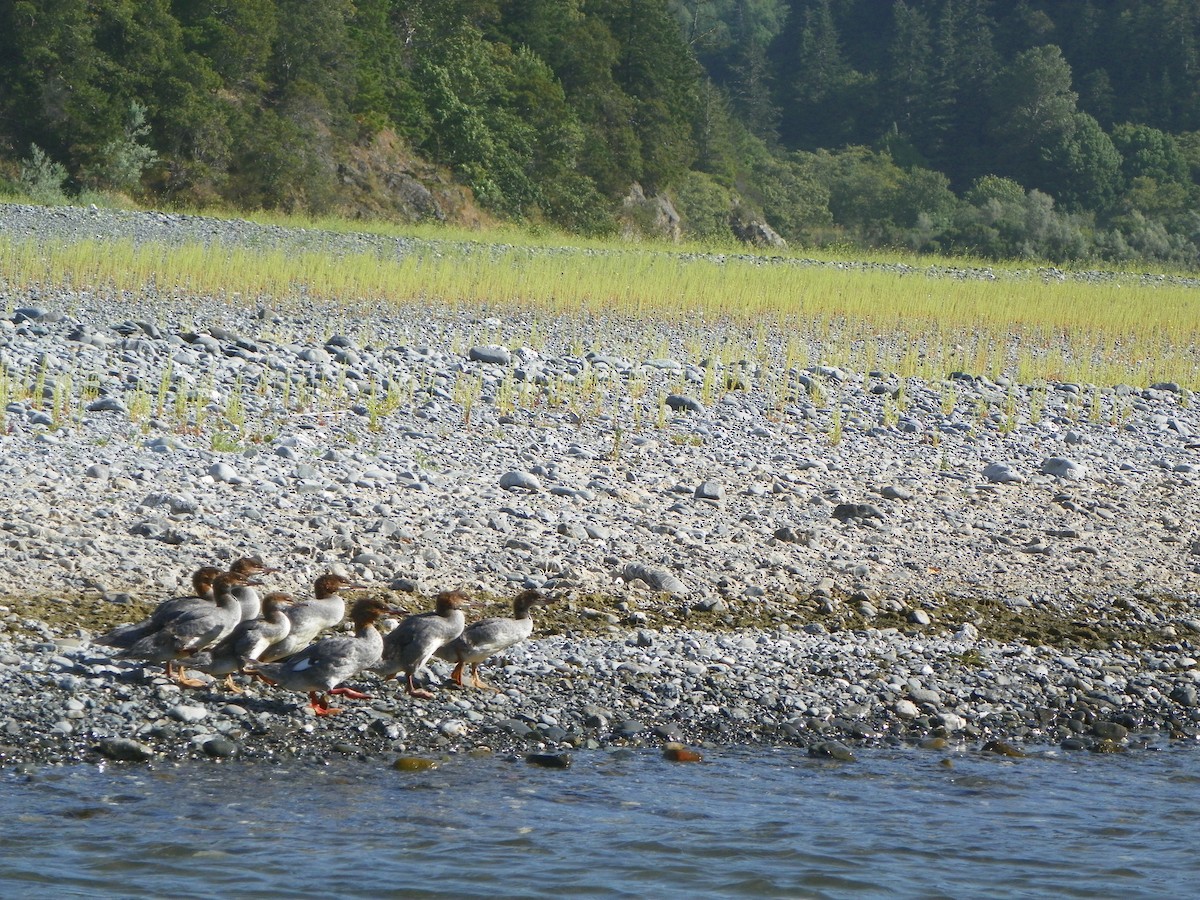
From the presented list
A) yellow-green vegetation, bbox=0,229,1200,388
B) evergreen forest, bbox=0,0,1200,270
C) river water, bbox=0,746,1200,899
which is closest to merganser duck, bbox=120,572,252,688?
river water, bbox=0,746,1200,899

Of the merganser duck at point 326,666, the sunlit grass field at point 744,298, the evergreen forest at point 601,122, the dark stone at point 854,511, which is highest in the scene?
the evergreen forest at point 601,122

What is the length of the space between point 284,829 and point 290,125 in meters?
35.8

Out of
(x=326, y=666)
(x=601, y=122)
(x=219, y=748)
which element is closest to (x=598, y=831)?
(x=326, y=666)

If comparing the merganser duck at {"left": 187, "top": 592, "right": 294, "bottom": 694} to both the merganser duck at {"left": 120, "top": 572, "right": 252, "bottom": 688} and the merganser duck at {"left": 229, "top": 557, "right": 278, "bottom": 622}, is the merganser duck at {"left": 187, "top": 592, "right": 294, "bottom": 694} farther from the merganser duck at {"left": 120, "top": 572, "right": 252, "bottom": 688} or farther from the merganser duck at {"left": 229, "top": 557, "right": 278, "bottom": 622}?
the merganser duck at {"left": 229, "top": 557, "right": 278, "bottom": 622}

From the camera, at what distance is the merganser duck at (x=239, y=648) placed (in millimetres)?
6160

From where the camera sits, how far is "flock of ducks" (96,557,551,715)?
612cm

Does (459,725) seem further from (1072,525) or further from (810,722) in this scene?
(1072,525)

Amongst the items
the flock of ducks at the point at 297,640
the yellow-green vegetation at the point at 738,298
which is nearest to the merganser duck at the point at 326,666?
the flock of ducks at the point at 297,640

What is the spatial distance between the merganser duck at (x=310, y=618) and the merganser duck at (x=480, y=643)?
0.59m

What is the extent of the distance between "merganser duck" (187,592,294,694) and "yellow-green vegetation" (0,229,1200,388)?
35.3ft

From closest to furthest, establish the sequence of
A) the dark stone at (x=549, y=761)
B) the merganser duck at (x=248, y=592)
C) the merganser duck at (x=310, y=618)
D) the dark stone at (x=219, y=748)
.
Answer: the dark stone at (x=219, y=748), the dark stone at (x=549, y=761), the merganser duck at (x=310, y=618), the merganser duck at (x=248, y=592)

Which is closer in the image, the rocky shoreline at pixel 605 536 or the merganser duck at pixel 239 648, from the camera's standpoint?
the merganser duck at pixel 239 648

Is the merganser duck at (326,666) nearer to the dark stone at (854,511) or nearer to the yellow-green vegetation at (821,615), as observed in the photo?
the yellow-green vegetation at (821,615)

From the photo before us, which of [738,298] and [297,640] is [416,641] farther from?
[738,298]
